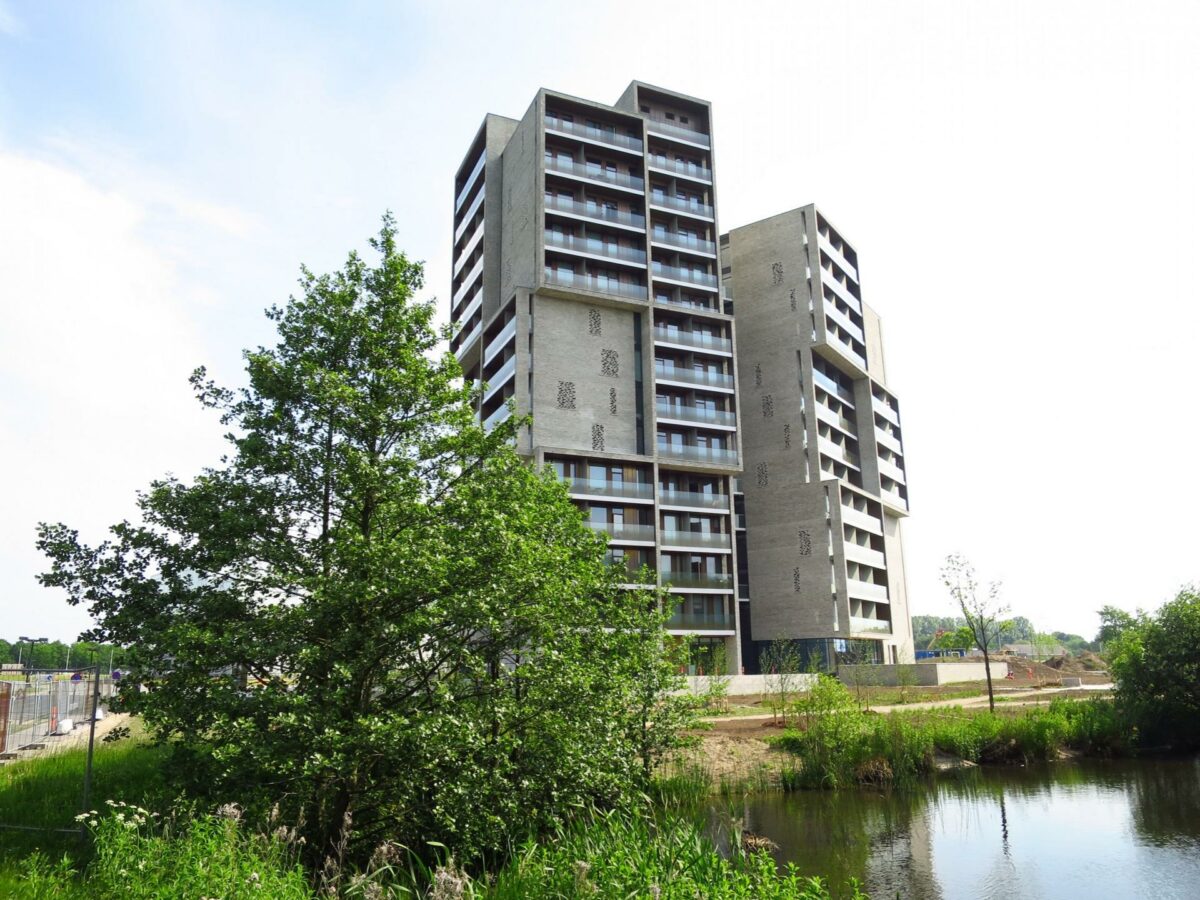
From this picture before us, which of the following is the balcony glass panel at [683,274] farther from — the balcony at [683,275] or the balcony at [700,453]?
the balcony at [700,453]

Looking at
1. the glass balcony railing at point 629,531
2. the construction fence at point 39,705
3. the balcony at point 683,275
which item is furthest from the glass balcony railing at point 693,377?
the construction fence at point 39,705

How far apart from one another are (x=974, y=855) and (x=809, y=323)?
62.2 meters

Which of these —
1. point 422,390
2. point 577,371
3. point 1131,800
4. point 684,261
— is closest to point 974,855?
point 1131,800

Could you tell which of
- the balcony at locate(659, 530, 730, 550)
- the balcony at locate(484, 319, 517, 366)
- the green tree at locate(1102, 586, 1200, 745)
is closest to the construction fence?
the green tree at locate(1102, 586, 1200, 745)

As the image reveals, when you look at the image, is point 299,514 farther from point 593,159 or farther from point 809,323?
point 809,323

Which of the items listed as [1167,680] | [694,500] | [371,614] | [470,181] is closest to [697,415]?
[694,500]

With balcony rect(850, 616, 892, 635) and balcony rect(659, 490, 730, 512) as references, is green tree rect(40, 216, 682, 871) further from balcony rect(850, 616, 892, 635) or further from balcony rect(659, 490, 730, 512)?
balcony rect(850, 616, 892, 635)

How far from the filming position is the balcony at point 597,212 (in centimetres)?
6312

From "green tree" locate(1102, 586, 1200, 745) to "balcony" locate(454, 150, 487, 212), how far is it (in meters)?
60.7

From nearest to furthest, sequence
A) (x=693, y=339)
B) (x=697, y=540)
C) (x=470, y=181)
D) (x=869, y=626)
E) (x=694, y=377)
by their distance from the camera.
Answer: (x=697, y=540)
(x=694, y=377)
(x=693, y=339)
(x=869, y=626)
(x=470, y=181)

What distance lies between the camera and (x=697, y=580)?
63438 millimetres

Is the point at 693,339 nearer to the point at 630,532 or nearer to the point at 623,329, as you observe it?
the point at 623,329

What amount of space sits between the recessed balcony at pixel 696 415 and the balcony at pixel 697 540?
890 centimetres

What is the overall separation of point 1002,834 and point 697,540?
145 ft
